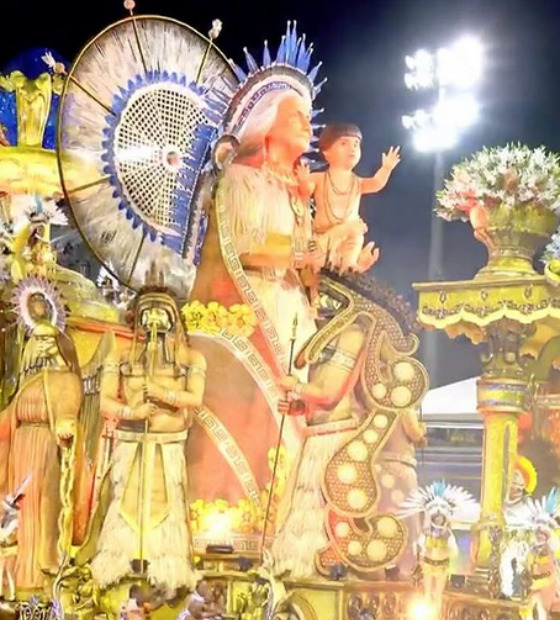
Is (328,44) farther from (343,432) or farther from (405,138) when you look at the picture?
(343,432)

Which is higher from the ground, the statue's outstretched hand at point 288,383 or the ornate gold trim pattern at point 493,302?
the ornate gold trim pattern at point 493,302

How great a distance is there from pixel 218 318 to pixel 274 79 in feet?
5.02

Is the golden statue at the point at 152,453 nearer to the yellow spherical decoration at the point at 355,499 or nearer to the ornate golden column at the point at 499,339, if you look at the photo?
the yellow spherical decoration at the point at 355,499

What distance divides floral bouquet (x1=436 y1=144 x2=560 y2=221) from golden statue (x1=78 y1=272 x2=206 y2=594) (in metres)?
1.93

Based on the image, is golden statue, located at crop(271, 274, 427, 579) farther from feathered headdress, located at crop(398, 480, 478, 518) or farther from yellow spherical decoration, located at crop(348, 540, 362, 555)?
feathered headdress, located at crop(398, 480, 478, 518)

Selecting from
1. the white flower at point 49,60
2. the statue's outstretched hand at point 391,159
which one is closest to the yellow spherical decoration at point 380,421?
the statue's outstretched hand at point 391,159

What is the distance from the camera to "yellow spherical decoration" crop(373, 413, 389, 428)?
768cm

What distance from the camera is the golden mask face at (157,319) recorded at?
8078 mm

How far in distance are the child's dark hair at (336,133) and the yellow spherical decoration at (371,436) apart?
178 centimetres

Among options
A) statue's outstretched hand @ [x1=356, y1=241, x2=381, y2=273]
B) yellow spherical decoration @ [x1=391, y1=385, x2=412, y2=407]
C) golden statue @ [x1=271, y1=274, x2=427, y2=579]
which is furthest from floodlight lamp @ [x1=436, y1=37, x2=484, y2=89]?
yellow spherical decoration @ [x1=391, y1=385, x2=412, y2=407]

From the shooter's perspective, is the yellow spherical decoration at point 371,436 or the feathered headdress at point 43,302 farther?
the feathered headdress at point 43,302

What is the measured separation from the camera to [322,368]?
25.8 feet

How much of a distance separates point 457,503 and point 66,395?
270 centimetres

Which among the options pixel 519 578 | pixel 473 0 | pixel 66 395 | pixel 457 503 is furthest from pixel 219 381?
pixel 473 0
